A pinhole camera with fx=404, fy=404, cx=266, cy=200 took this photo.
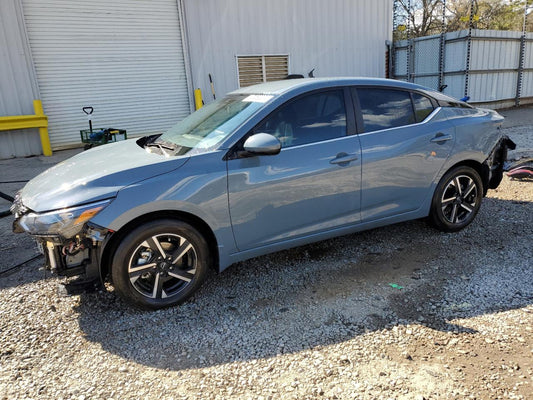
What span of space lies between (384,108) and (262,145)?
145cm

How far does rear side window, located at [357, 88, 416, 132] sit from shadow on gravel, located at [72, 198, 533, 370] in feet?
4.17

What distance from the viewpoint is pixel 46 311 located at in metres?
3.18

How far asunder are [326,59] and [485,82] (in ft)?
18.8

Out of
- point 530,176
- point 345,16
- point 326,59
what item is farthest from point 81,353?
point 345,16

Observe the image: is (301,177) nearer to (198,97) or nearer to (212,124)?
(212,124)

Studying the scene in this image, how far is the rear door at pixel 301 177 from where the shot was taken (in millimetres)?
3195

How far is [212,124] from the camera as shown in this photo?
11.8ft

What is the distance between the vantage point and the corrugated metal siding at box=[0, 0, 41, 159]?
9281 millimetres

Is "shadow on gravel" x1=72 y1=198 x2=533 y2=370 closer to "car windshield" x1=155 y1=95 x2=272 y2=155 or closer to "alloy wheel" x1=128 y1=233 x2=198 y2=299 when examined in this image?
"alloy wheel" x1=128 y1=233 x2=198 y2=299

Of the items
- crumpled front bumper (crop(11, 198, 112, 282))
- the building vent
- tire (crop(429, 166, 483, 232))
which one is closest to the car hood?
crumpled front bumper (crop(11, 198, 112, 282))

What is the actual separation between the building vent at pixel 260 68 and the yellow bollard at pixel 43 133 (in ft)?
18.0

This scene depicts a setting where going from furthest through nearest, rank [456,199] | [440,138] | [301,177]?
[456,199] < [440,138] < [301,177]

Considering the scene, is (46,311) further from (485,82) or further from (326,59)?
(485,82)

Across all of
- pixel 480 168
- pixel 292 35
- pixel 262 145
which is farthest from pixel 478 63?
pixel 262 145
